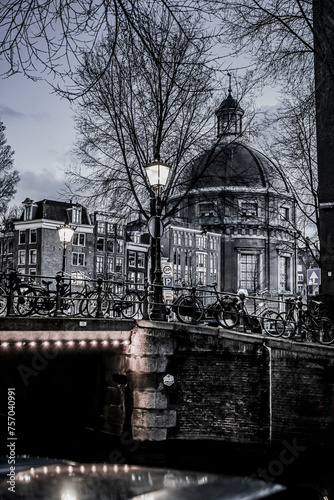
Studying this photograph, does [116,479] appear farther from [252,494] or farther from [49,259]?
[49,259]

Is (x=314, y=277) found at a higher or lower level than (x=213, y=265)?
lower

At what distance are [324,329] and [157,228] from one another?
18.0 feet

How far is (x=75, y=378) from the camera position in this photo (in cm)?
1770

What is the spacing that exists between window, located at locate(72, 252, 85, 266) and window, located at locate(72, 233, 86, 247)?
3.39 ft

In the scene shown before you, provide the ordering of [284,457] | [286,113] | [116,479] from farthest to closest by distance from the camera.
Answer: [284,457] → [116,479] → [286,113]

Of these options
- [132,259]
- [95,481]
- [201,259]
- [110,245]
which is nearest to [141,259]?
[132,259]

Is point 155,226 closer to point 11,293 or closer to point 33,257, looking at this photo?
point 11,293

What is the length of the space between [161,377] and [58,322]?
10.1ft

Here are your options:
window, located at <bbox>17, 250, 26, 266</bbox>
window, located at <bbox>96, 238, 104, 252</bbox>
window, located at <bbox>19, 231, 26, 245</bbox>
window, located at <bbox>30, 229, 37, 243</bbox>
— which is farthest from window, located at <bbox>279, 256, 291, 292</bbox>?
window, located at <bbox>17, 250, 26, 266</bbox>

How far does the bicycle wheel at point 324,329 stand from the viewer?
15328mm

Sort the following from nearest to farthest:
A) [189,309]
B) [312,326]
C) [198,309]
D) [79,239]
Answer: [189,309], [312,326], [198,309], [79,239]

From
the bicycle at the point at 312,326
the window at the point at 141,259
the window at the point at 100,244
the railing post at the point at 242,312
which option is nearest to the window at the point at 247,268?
the window at the point at 141,259

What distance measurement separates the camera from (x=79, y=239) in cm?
5844

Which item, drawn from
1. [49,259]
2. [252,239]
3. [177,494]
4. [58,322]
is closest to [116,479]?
[177,494]
